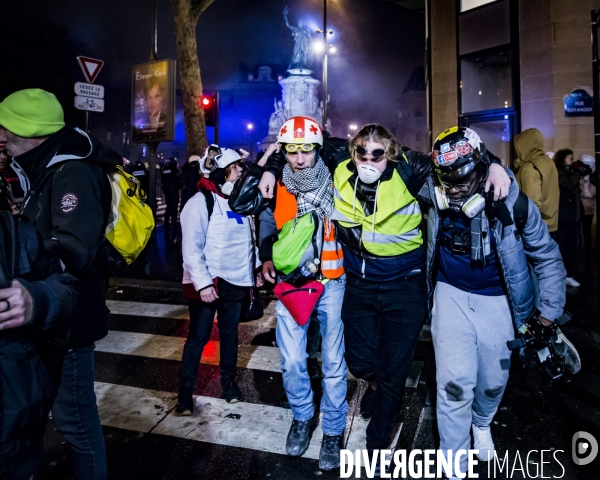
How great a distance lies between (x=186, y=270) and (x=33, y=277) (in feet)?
7.25

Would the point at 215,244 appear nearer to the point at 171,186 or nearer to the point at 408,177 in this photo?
the point at 408,177

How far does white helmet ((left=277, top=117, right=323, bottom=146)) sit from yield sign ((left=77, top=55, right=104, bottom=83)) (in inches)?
317

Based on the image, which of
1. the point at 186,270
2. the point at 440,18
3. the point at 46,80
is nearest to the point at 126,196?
the point at 186,270

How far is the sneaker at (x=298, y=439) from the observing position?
11.2 ft

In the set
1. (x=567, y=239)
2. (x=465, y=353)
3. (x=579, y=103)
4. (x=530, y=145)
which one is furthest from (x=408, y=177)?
(x=579, y=103)

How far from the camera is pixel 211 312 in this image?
4.08 meters

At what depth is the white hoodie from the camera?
395cm

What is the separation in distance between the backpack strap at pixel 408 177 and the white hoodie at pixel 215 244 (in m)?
1.46

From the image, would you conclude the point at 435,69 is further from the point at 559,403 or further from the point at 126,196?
the point at 126,196

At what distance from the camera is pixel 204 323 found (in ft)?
13.3

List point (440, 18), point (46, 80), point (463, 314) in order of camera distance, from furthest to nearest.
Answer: point (46, 80) < point (440, 18) < point (463, 314)

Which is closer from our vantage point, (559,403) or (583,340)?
(559,403)

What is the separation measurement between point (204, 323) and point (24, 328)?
2371 mm

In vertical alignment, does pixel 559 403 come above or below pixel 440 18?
below
